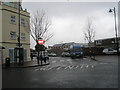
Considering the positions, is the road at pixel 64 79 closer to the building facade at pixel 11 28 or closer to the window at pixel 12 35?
the building facade at pixel 11 28

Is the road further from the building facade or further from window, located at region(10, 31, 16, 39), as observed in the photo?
window, located at region(10, 31, 16, 39)

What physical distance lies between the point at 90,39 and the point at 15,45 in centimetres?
2256

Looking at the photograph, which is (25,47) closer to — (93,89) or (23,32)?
(23,32)

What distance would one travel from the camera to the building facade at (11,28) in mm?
25267

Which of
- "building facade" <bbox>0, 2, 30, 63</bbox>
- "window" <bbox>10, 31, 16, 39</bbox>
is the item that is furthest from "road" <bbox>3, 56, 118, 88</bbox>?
"window" <bbox>10, 31, 16, 39</bbox>

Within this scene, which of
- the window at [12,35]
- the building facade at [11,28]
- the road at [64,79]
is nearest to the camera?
the road at [64,79]

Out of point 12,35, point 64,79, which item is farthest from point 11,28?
point 64,79

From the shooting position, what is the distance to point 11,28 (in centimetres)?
2662

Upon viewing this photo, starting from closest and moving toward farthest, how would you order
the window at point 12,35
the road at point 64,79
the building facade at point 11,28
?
the road at point 64,79
the building facade at point 11,28
the window at point 12,35

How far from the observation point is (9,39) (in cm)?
2608

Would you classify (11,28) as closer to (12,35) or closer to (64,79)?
(12,35)

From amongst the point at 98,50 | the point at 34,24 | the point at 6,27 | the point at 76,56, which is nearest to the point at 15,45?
the point at 6,27

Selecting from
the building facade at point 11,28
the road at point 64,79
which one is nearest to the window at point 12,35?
the building facade at point 11,28

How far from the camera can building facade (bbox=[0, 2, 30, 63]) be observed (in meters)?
25.3
